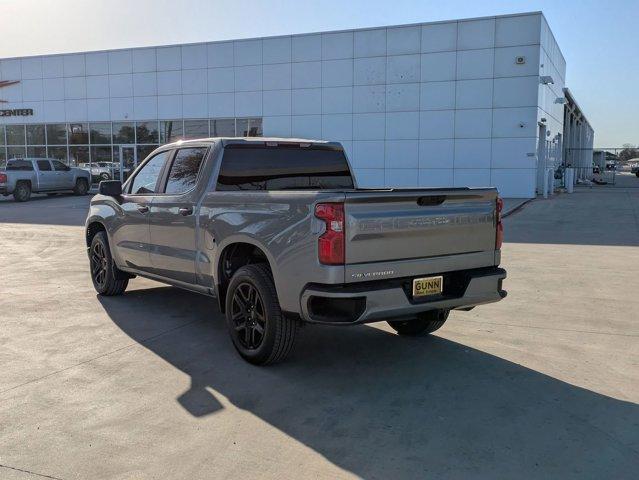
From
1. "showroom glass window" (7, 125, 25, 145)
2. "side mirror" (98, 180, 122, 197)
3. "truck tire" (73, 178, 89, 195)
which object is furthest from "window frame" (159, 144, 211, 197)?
"showroom glass window" (7, 125, 25, 145)

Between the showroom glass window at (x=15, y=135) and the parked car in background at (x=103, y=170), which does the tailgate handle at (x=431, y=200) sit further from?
the showroom glass window at (x=15, y=135)

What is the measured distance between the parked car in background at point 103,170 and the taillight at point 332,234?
30.7m

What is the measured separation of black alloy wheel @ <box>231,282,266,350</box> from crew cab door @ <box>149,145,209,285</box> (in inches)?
34.3

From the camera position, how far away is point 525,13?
79.5 feet

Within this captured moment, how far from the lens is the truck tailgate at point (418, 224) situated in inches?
169

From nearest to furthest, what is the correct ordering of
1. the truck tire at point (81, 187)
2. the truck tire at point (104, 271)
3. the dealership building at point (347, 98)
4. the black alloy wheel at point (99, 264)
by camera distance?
the truck tire at point (104, 271) < the black alloy wheel at point (99, 264) < the dealership building at point (347, 98) < the truck tire at point (81, 187)

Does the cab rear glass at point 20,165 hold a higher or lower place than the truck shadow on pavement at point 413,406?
higher

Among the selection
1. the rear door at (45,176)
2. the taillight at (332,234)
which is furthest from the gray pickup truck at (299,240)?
the rear door at (45,176)

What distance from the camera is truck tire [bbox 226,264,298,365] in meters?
4.80

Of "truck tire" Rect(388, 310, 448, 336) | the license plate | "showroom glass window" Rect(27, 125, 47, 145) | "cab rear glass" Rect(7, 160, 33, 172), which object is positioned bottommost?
"truck tire" Rect(388, 310, 448, 336)

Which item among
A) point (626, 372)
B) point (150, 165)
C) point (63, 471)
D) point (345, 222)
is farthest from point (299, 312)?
point (150, 165)

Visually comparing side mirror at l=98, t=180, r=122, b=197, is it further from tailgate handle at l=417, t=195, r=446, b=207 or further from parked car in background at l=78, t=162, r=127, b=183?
parked car in background at l=78, t=162, r=127, b=183

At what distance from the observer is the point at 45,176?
1051 inches

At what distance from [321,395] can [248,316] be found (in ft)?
3.46
